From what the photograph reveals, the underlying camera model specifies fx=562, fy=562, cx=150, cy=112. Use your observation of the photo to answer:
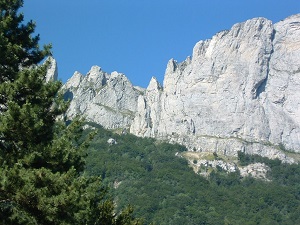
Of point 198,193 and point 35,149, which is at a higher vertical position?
point 198,193

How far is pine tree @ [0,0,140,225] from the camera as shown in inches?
677

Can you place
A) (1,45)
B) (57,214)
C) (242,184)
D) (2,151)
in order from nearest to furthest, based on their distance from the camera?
(57,214), (2,151), (1,45), (242,184)

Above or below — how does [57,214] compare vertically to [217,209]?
below

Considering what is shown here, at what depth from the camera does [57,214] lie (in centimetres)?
1723

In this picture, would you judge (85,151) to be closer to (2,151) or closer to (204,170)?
(2,151)

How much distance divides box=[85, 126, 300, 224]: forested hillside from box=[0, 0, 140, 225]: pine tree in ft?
375

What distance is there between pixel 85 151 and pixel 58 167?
1.89m

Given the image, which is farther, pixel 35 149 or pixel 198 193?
pixel 198 193

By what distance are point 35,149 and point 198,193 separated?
489 feet

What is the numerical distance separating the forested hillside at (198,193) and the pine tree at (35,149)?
4495 inches

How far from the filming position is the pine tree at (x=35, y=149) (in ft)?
56.4

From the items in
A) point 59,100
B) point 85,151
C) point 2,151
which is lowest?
point 2,151

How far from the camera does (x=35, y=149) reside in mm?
19281

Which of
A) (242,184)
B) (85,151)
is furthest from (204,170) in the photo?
(85,151)
